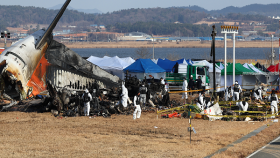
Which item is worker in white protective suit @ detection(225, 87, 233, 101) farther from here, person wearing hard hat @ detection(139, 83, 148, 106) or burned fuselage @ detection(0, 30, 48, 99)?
burned fuselage @ detection(0, 30, 48, 99)

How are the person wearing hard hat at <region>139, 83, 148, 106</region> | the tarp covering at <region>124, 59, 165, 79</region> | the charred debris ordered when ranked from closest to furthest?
the charred debris
the person wearing hard hat at <region>139, 83, 148, 106</region>
the tarp covering at <region>124, 59, 165, 79</region>

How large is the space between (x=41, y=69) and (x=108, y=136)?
8.37 meters

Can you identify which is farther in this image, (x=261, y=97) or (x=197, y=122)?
(x=261, y=97)

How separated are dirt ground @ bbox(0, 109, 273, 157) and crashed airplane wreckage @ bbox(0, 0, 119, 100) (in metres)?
A: 1.91

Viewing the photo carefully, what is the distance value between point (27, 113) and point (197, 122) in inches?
400

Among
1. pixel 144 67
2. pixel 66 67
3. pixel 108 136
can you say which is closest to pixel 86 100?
pixel 66 67

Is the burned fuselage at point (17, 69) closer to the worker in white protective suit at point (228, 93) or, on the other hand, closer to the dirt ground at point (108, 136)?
the dirt ground at point (108, 136)

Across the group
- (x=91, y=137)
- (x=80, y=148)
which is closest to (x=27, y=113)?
(x=91, y=137)

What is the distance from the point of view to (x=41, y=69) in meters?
21.4

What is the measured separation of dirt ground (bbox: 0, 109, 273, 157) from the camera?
1238cm

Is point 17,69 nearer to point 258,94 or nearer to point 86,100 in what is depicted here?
point 86,100

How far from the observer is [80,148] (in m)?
12.8

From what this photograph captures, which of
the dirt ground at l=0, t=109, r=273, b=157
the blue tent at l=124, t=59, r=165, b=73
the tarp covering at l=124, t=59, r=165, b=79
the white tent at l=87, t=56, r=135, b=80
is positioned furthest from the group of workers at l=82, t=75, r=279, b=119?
the white tent at l=87, t=56, r=135, b=80

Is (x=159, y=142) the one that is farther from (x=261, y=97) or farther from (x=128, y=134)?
(x=261, y=97)
